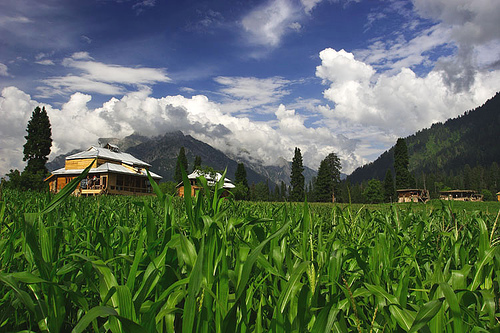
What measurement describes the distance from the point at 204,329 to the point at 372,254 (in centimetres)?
133

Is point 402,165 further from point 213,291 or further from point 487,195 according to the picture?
point 487,195

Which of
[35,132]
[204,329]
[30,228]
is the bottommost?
[204,329]

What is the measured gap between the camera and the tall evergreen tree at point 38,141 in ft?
139

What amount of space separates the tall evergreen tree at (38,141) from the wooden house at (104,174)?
2.61 m

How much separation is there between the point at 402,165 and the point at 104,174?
56.5 meters

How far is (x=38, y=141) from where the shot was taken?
4344cm

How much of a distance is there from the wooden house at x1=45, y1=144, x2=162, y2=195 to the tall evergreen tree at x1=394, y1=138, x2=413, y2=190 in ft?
157

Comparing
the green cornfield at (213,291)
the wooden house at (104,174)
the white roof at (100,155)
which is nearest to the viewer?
the green cornfield at (213,291)

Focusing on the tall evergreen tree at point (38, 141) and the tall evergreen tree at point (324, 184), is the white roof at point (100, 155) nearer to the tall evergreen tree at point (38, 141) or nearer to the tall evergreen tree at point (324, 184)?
the tall evergreen tree at point (38, 141)

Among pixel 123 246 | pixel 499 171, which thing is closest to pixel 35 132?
pixel 123 246

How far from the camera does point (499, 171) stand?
138000 millimetres

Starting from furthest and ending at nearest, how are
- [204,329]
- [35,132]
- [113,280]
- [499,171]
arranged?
[499,171], [35,132], [113,280], [204,329]

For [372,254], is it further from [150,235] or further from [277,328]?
[150,235]

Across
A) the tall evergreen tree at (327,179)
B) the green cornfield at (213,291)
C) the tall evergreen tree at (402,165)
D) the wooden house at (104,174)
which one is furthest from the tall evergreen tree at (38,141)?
the tall evergreen tree at (402,165)
